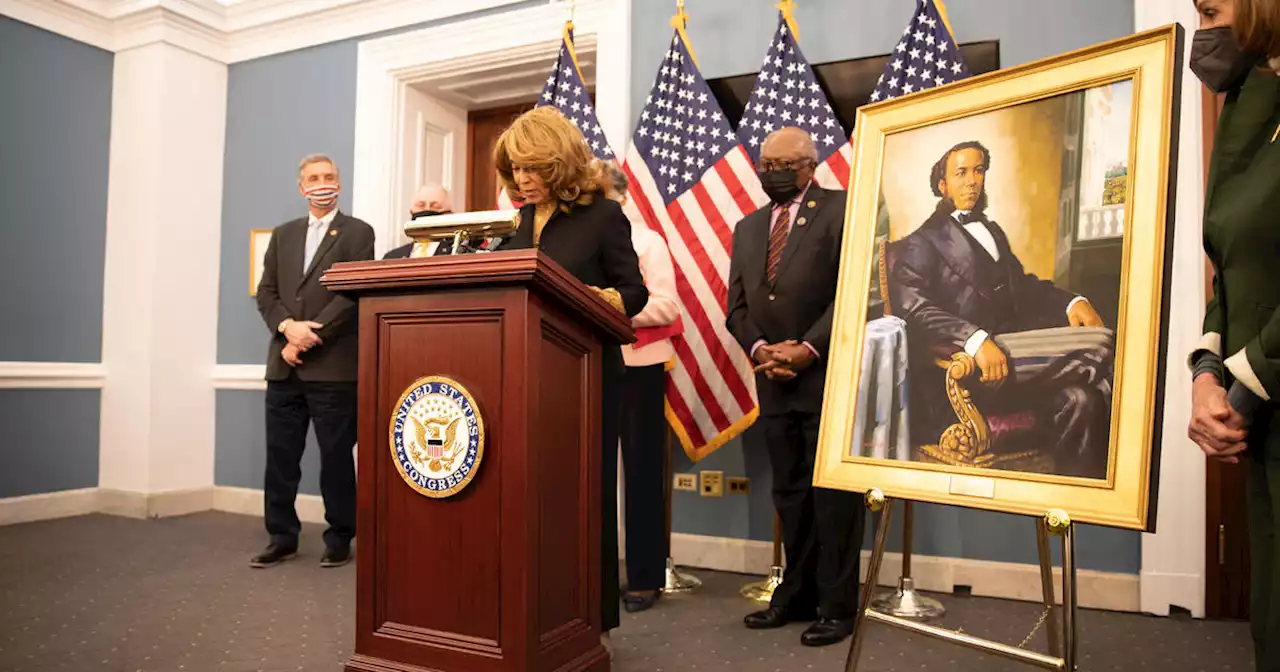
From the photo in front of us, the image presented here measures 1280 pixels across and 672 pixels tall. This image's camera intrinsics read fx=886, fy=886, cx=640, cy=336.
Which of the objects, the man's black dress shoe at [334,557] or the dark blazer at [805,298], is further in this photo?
the man's black dress shoe at [334,557]

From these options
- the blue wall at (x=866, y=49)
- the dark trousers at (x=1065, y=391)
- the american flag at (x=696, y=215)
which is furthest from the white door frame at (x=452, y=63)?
the dark trousers at (x=1065, y=391)

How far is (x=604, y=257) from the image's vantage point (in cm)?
229

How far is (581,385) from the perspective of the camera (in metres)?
2.01

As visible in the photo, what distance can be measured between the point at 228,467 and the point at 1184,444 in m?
4.66

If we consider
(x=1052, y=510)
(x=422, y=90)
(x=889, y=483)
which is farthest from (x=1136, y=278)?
(x=422, y=90)

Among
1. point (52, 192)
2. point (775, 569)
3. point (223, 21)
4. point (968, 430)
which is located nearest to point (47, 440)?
point (52, 192)

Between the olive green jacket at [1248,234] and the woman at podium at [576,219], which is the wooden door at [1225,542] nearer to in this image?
the olive green jacket at [1248,234]

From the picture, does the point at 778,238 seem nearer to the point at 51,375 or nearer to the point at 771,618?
the point at 771,618

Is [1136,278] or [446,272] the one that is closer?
[1136,278]

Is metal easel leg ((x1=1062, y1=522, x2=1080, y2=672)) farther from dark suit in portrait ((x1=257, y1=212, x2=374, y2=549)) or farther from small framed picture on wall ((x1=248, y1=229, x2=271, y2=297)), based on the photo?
small framed picture on wall ((x1=248, y1=229, x2=271, y2=297))

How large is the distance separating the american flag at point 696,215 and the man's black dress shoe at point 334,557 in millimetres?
1466

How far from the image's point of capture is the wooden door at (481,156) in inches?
203

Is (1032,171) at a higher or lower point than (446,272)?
higher

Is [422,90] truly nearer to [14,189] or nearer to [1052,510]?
[14,189]
